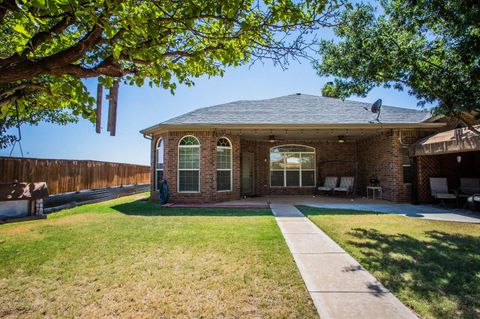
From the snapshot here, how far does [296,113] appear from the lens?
12336mm

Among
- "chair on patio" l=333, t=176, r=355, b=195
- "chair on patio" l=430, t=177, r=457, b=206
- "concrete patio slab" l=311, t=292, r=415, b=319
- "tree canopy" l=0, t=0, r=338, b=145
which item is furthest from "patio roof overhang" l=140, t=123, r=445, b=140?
"concrete patio slab" l=311, t=292, r=415, b=319

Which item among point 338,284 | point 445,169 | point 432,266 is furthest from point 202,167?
point 445,169

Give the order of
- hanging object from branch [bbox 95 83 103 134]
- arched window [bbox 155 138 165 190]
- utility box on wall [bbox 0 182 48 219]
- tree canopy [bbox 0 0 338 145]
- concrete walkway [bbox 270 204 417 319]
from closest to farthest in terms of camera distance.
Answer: tree canopy [bbox 0 0 338 145], concrete walkway [bbox 270 204 417 319], hanging object from branch [bbox 95 83 103 134], utility box on wall [bbox 0 182 48 219], arched window [bbox 155 138 165 190]

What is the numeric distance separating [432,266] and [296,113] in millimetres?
9372

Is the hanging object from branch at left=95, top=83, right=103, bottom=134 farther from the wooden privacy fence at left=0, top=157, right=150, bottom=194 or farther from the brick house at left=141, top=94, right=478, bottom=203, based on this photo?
the wooden privacy fence at left=0, top=157, right=150, bottom=194

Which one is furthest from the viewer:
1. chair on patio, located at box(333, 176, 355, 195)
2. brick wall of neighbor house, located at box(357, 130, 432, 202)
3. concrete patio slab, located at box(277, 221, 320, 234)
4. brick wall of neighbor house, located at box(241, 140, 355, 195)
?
brick wall of neighbor house, located at box(241, 140, 355, 195)

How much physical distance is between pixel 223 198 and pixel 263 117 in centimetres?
415

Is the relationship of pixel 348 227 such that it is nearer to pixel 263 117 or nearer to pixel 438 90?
pixel 438 90

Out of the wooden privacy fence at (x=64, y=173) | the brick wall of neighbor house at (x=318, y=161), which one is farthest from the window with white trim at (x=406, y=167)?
the wooden privacy fence at (x=64, y=173)

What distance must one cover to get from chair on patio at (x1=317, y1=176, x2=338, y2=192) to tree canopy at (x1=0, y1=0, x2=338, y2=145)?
34.4 ft

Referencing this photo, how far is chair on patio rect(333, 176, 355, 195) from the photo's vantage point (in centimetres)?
1298

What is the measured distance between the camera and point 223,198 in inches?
444

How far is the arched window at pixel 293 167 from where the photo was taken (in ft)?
48.2

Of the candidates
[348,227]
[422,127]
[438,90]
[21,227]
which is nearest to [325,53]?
[438,90]
